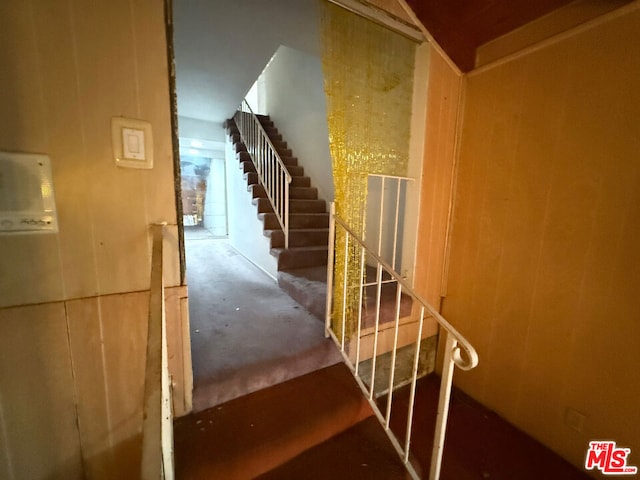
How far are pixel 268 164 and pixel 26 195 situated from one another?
2434 millimetres

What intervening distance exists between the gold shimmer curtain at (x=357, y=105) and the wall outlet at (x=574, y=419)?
54.7 inches

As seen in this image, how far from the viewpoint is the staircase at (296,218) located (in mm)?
2508

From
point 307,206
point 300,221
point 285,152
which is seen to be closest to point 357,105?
point 300,221

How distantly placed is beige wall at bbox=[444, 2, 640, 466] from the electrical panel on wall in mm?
2319

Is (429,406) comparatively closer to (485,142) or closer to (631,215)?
(631,215)

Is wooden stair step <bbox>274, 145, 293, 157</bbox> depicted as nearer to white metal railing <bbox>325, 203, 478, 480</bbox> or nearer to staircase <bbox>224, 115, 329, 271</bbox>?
staircase <bbox>224, 115, 329, 271</bbox>

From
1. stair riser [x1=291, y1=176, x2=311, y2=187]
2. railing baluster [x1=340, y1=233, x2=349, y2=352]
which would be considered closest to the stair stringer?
stair riser [x1=291, y1=176, x2=311, y2=187]

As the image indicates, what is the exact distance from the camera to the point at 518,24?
64.3 inches

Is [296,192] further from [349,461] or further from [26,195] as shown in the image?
[349,461]

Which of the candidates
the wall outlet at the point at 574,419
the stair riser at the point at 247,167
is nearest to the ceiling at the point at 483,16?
the wall outlet at the point at 574,419

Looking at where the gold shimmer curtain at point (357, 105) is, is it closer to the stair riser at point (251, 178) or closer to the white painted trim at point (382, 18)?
the white painted trim at point (382, 18)

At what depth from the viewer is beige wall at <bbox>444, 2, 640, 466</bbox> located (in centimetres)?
127

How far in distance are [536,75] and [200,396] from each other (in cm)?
260

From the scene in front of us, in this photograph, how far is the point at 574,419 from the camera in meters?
1.47
